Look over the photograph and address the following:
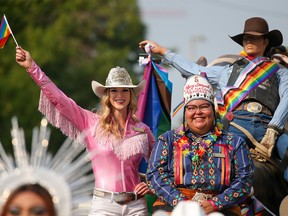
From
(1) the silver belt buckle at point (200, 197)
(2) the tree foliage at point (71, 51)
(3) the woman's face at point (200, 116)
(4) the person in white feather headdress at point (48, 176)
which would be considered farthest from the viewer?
(2) the tree foliage at point (71, 51)

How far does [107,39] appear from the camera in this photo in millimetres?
55625

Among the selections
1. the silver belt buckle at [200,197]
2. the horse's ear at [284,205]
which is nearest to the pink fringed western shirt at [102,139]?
the silver belt buckle at [200,197]

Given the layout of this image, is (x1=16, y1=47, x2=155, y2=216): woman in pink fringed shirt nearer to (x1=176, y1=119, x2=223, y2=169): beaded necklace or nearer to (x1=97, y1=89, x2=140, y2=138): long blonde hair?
(x1=97, y1=89, x2=140, y2=138): long blonde hair

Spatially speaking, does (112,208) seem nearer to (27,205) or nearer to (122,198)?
(122,198)

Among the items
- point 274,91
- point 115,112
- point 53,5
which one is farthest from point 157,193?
point 53,5


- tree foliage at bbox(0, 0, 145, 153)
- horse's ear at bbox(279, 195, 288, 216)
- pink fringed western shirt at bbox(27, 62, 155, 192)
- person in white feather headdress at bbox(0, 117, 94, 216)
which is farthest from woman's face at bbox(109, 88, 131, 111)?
tree foliage at bbox(0, 0, 145, 153)

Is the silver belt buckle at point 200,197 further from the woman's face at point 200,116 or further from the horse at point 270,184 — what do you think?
the horse at point 270,184

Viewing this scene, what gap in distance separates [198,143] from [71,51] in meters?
40.0

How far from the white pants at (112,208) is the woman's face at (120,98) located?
0.81 meters

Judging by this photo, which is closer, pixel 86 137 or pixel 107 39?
pixel 86 137

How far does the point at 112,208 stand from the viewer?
8.88 m

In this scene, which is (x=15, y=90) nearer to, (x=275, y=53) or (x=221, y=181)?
(x=275, y=53)

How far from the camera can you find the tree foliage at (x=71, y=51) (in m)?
37.4

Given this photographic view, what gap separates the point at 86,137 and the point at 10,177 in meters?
2.90
